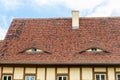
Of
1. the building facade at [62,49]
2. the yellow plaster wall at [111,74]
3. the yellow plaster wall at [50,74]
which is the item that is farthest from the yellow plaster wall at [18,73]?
the yellow plaster wall at [111,74]

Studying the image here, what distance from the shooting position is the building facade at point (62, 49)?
25.7m

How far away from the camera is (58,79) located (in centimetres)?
2594

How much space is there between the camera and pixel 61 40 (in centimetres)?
2867

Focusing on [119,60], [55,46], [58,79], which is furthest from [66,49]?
[119,60]

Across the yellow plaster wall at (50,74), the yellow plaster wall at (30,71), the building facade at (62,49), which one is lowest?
the yellow plaster wall at (50,74)

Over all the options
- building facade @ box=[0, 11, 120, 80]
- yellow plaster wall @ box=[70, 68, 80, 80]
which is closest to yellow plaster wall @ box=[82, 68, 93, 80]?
building facade @ box=[0, 11, 120, 80]

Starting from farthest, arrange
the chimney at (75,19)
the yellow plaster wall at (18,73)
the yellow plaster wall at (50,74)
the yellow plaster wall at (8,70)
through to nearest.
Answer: the chimney at (75,19), the yellow plaster wall at (8,70), the yellow plaster wall at (18,73), the yellow plaster wall at (50,74)

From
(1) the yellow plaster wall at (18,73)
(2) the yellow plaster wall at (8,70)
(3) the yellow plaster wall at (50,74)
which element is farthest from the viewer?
(2) the yellow plaster wall at (8,70)

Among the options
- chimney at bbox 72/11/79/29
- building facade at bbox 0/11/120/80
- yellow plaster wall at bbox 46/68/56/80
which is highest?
chimney at bbox 72/11/79/29

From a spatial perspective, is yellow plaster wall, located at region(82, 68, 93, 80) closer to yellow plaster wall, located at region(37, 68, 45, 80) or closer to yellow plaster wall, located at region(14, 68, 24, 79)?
yellow plaster wall, located at region(37, 68, 45, 80)

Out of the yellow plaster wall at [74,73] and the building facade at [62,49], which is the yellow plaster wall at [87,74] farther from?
the yellow plaster wall at [74,73]

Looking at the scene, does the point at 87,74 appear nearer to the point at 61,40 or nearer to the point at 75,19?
the point at 61,40

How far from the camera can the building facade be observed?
1013 inches

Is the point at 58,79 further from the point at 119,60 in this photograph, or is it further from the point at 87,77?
the point at 119,60
